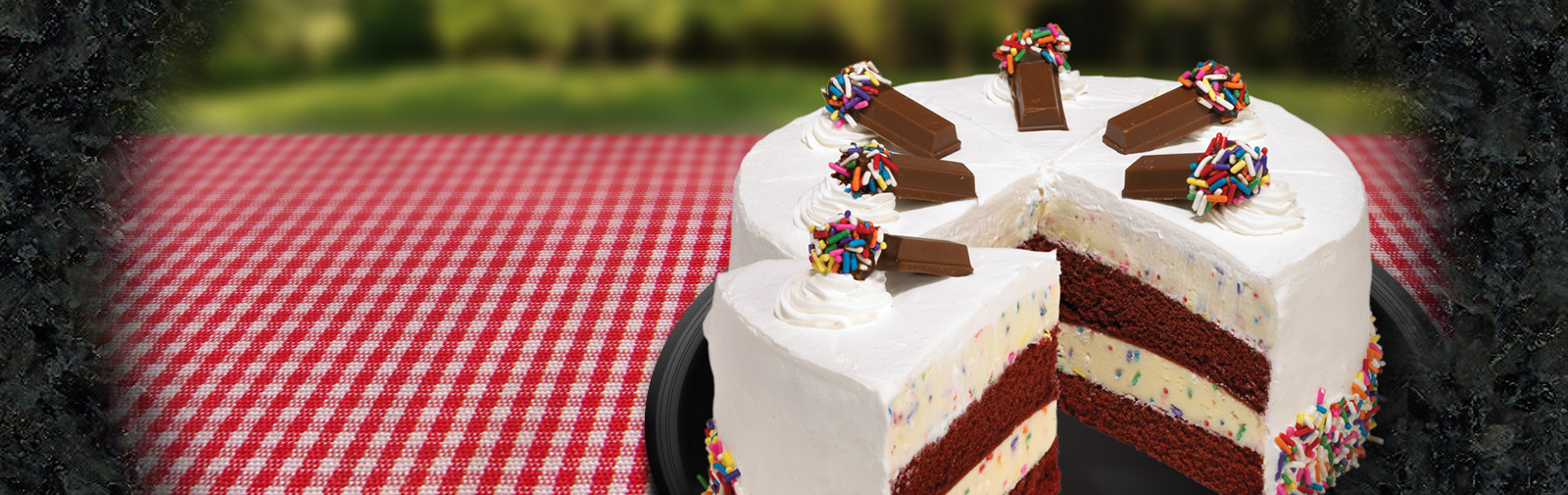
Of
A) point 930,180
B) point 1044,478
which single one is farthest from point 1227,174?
point 1044,478

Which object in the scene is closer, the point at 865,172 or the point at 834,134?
the point at 865,172

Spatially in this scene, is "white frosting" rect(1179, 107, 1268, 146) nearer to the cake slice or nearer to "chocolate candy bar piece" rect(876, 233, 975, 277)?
the cake slice

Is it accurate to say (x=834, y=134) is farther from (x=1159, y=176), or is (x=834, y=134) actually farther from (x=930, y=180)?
(x=1159, y=176)

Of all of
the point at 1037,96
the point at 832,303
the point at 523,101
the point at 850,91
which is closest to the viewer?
the point at 832,303

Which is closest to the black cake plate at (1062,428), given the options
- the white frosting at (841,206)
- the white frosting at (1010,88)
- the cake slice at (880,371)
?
the cake slice at (880,371)

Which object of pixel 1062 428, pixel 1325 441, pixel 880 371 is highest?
pixel 880 371

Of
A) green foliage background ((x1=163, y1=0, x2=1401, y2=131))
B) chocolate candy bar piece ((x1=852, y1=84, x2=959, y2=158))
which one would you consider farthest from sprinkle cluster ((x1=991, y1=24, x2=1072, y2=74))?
green foliage background ((x1=163, y1=0, x2=1401, y2=131))
